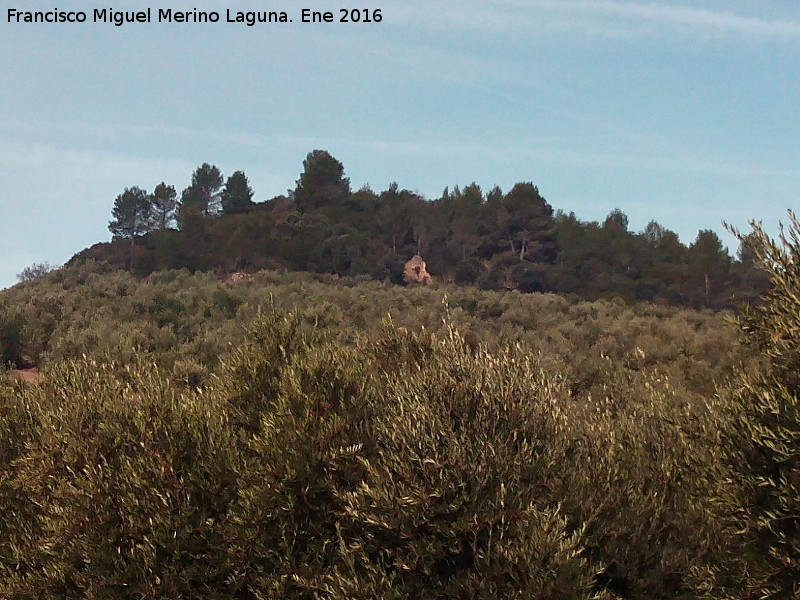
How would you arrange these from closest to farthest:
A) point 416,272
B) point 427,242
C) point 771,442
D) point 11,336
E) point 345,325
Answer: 1. point 771,442
2. point 11,336
3. point 345,325
4. point 416,272
5. point 427,242

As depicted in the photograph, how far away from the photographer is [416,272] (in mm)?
91625

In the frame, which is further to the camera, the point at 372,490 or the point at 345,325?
the point at 345,325

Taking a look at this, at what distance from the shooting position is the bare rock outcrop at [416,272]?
90312 mm

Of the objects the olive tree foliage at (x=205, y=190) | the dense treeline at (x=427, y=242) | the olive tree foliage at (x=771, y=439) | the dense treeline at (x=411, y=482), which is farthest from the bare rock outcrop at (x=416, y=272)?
the olive tree foliage at (x=771, y=439)

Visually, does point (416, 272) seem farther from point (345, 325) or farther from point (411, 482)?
point (411, 482)

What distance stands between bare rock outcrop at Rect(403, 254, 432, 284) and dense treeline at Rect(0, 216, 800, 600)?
7550cm

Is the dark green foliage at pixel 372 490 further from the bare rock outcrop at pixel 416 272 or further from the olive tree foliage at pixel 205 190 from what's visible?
the olive tree foliage at pixel 205 190

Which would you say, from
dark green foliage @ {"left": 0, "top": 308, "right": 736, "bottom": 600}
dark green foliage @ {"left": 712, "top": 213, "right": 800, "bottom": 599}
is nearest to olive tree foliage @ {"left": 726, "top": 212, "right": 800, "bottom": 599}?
dark green foliage @ {"left": 712, "top": 213, "right": 800, "bottom": 599}

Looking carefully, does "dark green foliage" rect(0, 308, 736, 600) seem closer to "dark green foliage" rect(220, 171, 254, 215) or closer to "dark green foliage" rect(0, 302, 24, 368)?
"dark green foliage" rect(0, 302, 24, 368)

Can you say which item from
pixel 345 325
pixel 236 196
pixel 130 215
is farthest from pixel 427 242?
pixel 345 325

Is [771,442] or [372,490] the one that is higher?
[771,442]

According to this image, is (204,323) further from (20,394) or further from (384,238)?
(384,238)

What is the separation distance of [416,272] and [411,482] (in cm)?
8177

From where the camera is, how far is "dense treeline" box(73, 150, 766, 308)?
80312 mm
